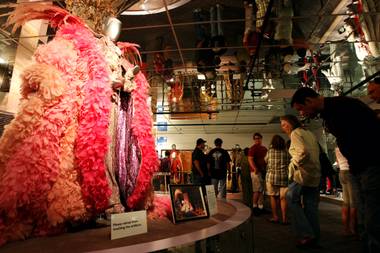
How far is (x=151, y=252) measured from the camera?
0.67 m

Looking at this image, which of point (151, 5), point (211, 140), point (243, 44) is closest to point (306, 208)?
point (243, 44)

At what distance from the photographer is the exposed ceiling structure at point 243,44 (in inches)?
105

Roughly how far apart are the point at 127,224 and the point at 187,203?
39 cm

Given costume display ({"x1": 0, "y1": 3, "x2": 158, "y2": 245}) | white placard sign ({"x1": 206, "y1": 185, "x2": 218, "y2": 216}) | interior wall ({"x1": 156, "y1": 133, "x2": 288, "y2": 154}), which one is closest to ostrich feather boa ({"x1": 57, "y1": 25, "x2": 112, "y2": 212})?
costume display ({"x1": 0, "y1": 3, "x2": 158, "y2": 245})

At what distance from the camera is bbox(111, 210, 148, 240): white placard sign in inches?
34.2

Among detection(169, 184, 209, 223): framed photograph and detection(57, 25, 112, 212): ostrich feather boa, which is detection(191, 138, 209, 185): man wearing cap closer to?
detection(169, 184, 209, 223): framed photograph

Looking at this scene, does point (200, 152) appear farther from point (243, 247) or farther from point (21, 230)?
point (21, 230)

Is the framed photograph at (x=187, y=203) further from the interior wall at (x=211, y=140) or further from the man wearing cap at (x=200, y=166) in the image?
the interior wall at (x=211, y=140)

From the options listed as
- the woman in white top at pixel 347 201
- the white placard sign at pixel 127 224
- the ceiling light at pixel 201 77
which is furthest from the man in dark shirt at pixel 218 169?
the white placard sign at pixel 127 224

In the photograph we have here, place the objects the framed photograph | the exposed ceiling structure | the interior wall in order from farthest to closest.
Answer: the interior wall → the exposed ceiling structure → the framed photograph

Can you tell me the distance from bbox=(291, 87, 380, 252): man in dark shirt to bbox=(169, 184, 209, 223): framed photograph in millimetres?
760

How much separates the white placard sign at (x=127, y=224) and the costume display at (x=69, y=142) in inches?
6.6

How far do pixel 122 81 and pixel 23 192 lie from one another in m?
0.64

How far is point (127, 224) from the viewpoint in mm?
908
